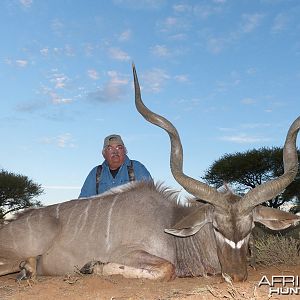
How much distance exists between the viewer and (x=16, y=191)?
17891 millimetres

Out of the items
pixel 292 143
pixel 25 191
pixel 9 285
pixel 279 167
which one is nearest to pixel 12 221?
pixel 9 285

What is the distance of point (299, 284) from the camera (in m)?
3.58

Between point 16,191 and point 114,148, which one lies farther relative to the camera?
point 16,191

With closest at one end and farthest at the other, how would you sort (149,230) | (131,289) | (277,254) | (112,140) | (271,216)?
1. (131,289)
2. (271,216)
3. (149,230)
4. (277,254)
5. (112,140)

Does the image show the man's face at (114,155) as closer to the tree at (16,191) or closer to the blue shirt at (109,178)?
the blue shirt at (109,178)

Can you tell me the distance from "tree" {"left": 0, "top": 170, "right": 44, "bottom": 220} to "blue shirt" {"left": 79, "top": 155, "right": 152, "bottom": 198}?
39.8 feet

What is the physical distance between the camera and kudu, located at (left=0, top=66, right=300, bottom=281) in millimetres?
3926

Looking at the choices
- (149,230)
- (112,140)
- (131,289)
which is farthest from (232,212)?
(112,140)

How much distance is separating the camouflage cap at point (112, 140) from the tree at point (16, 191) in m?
12.1

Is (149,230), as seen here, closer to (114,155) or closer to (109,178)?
(109,178)

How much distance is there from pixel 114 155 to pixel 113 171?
0.19 m

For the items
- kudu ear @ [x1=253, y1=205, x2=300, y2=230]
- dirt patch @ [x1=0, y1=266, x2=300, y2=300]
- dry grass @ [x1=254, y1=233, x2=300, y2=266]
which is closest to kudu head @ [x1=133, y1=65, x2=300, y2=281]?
kudu ear @ [x1=253, y1=205, x2=300, y2=230]

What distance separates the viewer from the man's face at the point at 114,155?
19.7 feet

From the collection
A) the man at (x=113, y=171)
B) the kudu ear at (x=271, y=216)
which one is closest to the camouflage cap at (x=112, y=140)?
the man at (x=113, y=171)
